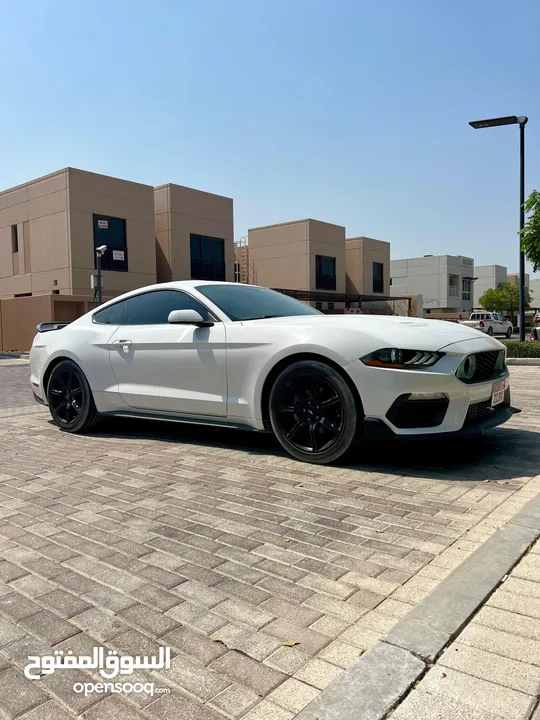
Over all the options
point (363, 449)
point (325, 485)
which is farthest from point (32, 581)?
point (363, 449)

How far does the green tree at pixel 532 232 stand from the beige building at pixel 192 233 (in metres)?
21.7

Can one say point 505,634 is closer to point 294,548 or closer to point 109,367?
point 294,548

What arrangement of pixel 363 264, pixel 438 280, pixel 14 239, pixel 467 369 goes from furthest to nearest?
pixel 438 280 < pixel 363 264 < pixel 14 239 < pixel 467 369

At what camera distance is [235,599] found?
93.4 inches

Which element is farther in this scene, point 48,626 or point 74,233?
point 74,233

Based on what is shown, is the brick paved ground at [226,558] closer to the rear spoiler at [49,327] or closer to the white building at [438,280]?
the rear spoiler at [49,327]

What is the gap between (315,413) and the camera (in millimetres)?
4262

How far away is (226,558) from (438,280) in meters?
75.2

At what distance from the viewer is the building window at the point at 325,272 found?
4481 centimetres

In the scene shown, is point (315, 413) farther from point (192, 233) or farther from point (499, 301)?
point (499, 301)

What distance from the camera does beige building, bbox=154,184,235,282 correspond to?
34125 mm

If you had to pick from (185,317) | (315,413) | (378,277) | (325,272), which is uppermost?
(378,277)

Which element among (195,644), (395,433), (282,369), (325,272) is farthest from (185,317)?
(325,272)

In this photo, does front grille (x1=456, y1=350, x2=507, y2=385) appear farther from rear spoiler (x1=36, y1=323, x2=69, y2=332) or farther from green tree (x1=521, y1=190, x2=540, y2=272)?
green tree (x1=521, y1=190, x2=540, y2=272)
